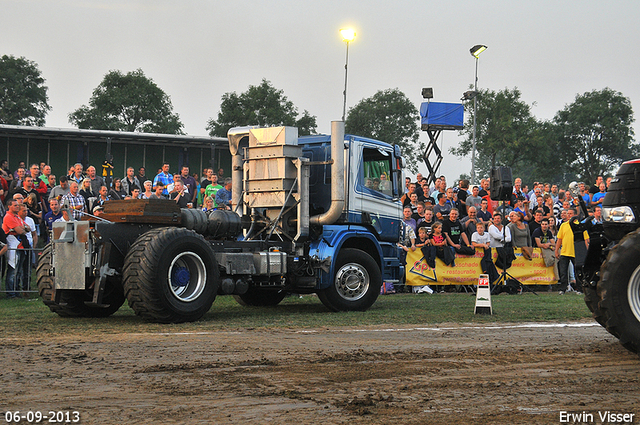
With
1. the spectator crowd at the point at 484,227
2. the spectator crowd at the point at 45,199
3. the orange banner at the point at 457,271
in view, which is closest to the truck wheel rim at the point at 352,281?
the spectator crowd at the point at 45,199

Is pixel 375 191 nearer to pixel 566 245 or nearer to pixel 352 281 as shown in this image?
pixel 352 281

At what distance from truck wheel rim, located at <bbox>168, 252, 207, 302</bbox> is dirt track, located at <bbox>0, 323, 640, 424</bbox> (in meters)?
1.87

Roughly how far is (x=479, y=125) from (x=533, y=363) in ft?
209

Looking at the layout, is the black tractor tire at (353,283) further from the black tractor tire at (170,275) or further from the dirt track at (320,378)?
the dirt track at (320,378)

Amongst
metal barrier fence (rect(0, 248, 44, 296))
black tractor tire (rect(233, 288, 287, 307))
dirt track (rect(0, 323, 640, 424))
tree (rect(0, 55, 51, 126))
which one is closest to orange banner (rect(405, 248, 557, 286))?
black tractor tire (rect(233, 288, 287, 307))

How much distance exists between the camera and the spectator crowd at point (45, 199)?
15188mm

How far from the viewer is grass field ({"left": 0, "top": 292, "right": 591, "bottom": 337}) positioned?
10516 mm

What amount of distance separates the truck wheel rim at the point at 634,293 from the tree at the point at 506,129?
61168mm

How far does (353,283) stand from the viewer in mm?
13523

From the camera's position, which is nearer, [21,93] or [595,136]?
[21,93]

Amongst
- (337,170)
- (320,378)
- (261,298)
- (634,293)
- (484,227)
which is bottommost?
(320,378)

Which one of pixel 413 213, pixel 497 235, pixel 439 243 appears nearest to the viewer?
pixel 439 243

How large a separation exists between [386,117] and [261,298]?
198ft

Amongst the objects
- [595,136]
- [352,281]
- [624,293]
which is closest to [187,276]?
[352,281]
